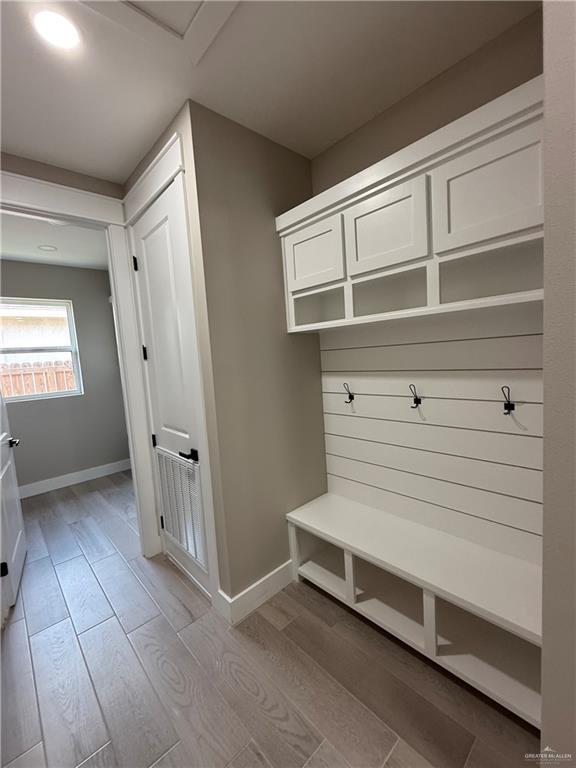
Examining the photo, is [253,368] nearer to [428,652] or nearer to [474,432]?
[474,432]

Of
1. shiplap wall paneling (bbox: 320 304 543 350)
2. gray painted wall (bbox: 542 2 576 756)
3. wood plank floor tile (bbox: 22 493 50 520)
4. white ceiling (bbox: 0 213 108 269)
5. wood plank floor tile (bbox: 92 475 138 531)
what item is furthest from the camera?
wood plank floor tile (bbox: 22 493 50 520)

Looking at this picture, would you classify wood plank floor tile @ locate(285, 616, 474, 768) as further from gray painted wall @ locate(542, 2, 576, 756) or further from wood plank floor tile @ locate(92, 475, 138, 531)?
wood plank floor tile @ locate(92, 475, 138, 531)

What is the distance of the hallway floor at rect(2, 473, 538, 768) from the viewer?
1.16 m

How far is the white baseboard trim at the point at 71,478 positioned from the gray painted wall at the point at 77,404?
0.16 ft

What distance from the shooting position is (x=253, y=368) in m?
1.78

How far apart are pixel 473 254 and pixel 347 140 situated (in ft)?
3.77

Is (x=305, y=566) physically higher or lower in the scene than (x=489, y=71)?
lower

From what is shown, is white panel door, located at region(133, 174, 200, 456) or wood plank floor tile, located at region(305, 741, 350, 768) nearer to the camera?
wood plank floor tile, located at region(305, 741, 350, 768)

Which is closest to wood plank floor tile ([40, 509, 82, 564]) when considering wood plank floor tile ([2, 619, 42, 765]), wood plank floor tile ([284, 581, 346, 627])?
wood plank floor tile ([2, 619, 42, 765])

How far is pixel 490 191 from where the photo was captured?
1.15m

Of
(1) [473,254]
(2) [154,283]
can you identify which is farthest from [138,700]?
(1) [473,254]

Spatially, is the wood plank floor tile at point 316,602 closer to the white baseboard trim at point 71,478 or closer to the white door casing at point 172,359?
the white door casing at point 172,359

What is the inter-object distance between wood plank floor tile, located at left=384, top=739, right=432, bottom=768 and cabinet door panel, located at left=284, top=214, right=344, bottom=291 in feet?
6.13

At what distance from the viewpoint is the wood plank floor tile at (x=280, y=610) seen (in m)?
1.73
